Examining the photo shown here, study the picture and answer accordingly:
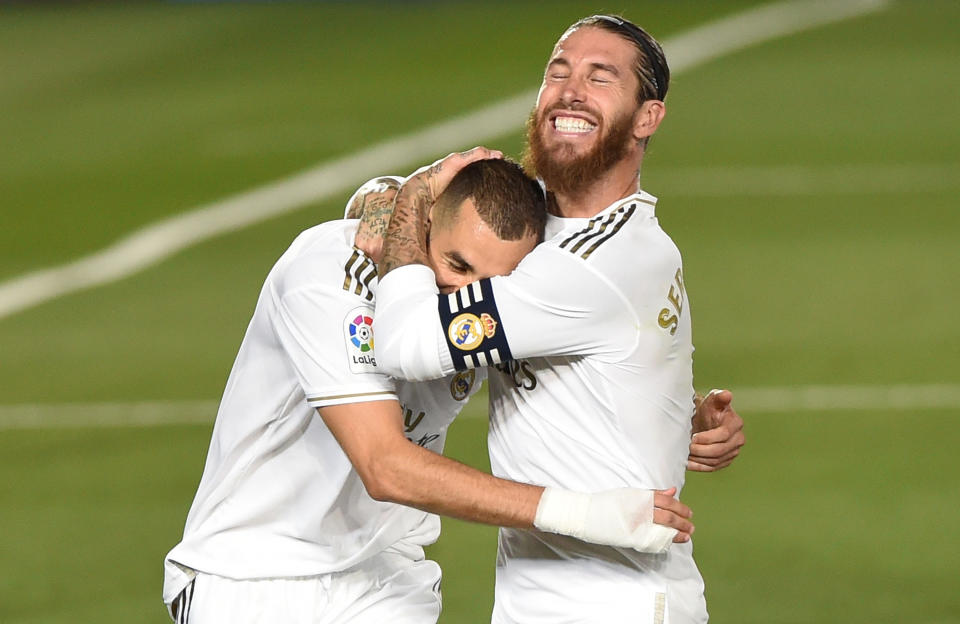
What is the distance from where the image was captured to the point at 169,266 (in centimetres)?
1436

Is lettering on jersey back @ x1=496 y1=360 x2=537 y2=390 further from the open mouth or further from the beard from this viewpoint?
the open mouth

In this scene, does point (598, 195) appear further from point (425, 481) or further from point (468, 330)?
point (425, 481)

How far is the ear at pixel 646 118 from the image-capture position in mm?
5445

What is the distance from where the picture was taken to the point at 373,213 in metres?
5.37

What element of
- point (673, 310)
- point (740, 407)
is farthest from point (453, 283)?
point (740, 407)

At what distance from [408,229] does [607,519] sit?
1093mm

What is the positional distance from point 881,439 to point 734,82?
1047 cm

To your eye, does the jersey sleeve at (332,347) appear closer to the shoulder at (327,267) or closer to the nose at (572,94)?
the shoulder at (327,267)

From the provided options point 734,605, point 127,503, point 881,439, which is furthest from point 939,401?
point 127,503

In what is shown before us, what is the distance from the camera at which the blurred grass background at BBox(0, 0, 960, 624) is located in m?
8.87

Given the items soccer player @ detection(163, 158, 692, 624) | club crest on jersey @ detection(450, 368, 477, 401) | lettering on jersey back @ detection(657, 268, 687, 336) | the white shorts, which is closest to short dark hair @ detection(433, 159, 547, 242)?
soccer player @ detection(163, 158, 692, 624)

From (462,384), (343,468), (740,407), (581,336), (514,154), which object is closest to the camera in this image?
(581,336)

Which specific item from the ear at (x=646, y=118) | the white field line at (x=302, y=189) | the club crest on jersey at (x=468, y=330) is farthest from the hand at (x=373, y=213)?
the white field line at (x=302, y=189)

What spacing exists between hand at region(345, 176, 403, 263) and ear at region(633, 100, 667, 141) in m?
0.82
